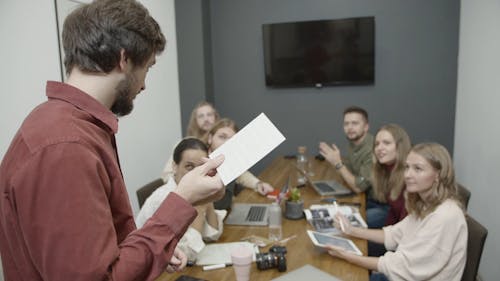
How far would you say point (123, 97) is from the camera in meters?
0.88

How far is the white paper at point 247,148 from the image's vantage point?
37.9 inches

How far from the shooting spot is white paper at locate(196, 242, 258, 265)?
1.63 metres

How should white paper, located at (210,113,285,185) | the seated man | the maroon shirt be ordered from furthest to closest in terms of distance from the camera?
the seated man < white paper, located at (210,113,285,185) < the maroon shirt

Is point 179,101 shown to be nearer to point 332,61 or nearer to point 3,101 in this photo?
point 332,61

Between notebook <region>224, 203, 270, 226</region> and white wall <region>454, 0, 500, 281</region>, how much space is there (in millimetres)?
1462

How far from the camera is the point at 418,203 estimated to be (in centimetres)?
188

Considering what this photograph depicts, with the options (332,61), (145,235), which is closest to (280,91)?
(332,61)

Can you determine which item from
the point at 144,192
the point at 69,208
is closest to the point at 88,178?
the point at 69,208

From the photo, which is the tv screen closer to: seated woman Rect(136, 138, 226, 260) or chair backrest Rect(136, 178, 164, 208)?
chair backrest Rect(136, 178, 164, 208)

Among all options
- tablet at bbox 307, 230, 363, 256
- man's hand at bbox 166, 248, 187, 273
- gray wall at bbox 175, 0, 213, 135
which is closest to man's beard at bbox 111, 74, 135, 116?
man's hand at bbox 166, 248, 187, 273

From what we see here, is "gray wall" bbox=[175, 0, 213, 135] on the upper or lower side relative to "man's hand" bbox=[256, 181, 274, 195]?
upper

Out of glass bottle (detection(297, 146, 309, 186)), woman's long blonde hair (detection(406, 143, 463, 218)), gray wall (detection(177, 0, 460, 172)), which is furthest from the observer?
gray wall (detection(177, 0, 460, 172))

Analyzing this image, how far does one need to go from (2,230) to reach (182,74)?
12.2 ft

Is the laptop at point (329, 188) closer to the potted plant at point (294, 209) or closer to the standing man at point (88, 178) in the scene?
the potted plant at point (294, 209)
